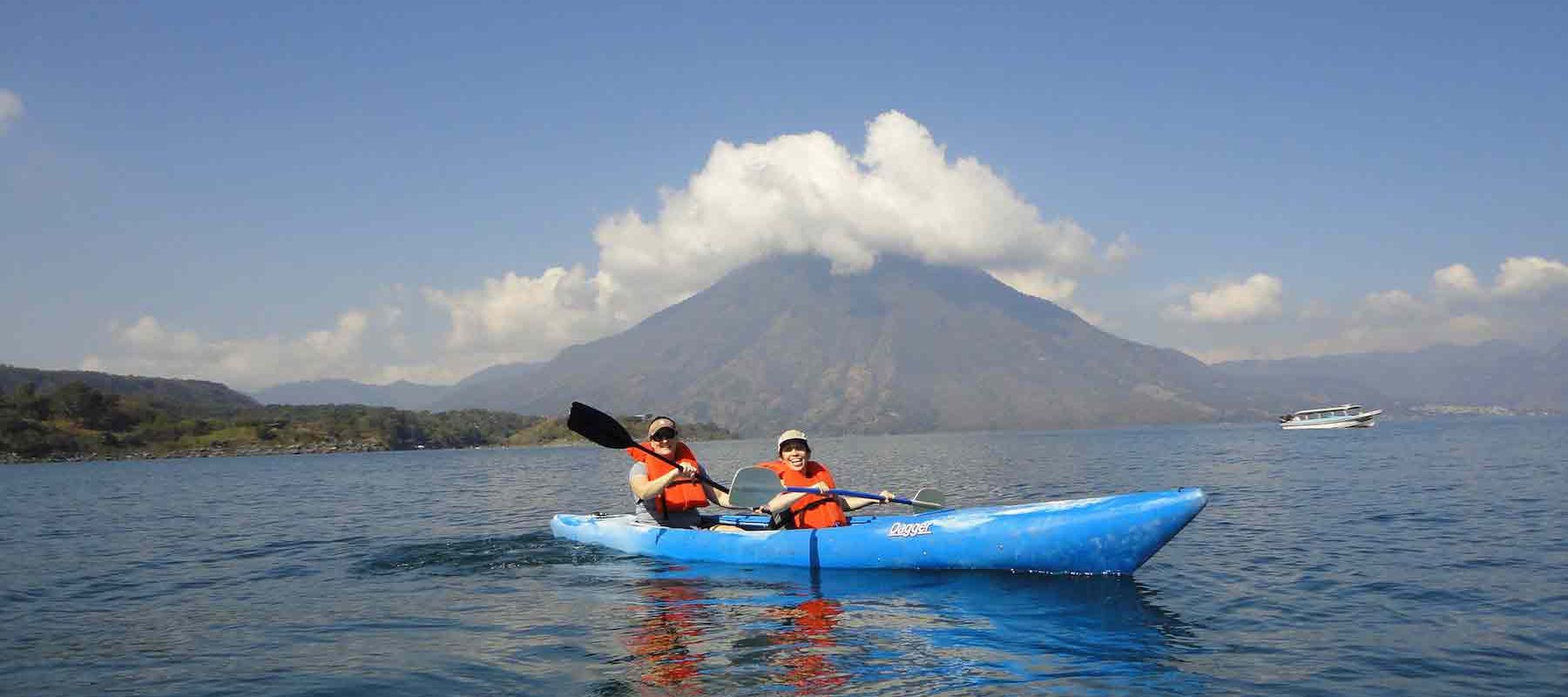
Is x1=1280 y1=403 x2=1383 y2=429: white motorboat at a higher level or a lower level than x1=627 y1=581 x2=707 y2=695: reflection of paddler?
higher

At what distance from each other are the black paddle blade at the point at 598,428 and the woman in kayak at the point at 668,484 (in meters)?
0.40

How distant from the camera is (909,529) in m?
13.5

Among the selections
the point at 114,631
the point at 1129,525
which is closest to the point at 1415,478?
the point at 1129,525

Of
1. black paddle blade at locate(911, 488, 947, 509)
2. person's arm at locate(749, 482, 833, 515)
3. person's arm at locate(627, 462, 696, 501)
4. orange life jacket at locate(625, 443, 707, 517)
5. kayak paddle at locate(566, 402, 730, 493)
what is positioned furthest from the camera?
kayak paddle at locate(566, 402, 730, 493)

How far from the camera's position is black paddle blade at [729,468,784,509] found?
14766 mm

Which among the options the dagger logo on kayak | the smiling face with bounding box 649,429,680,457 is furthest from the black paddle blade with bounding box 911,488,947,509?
the smiling face with bounding box 649,429,680,457

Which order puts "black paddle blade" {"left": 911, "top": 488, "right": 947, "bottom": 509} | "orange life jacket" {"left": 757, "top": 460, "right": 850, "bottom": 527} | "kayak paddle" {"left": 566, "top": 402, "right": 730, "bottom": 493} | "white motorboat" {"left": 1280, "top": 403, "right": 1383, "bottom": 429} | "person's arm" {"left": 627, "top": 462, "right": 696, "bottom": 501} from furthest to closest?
"white motorboat" {"left": 1280, "top": 403, "right": 1383, "bottom": 429} → "kayak paddle" {"left": 566, "top": 402, "right": 730, "bottom": 493} → "person's arm" {"left": 627, "top": 462, "right": 696, "bottom": 501} → "black paddle blade" {"left": 911, "top": 488, "right": 947, "bottom": 509} → "orange life jacket" {"left": 757, "top": 460, "right": 850, "bottom": 527}

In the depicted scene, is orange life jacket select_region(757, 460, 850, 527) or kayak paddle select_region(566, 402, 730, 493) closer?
orange life jacket select_region(757, 460, 850, 527)

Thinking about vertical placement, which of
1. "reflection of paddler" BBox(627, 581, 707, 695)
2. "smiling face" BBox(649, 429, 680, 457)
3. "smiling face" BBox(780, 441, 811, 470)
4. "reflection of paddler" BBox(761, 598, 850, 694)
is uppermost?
"smiling face" BBox(649, 429, 680, 457)

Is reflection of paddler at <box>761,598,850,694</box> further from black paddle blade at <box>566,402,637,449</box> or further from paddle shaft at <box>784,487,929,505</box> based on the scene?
black paddle blade at <box>566,402,637,449</box>

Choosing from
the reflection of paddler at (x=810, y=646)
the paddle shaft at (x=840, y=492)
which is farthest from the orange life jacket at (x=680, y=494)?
the reflection of paddler at (x=810, y=646)

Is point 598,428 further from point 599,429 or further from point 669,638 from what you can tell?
point 669,638

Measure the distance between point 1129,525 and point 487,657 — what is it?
8064 millimetres

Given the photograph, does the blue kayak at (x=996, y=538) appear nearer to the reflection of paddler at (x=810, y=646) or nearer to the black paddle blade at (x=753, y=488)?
the black paddle blade at (x=753, y=488)
